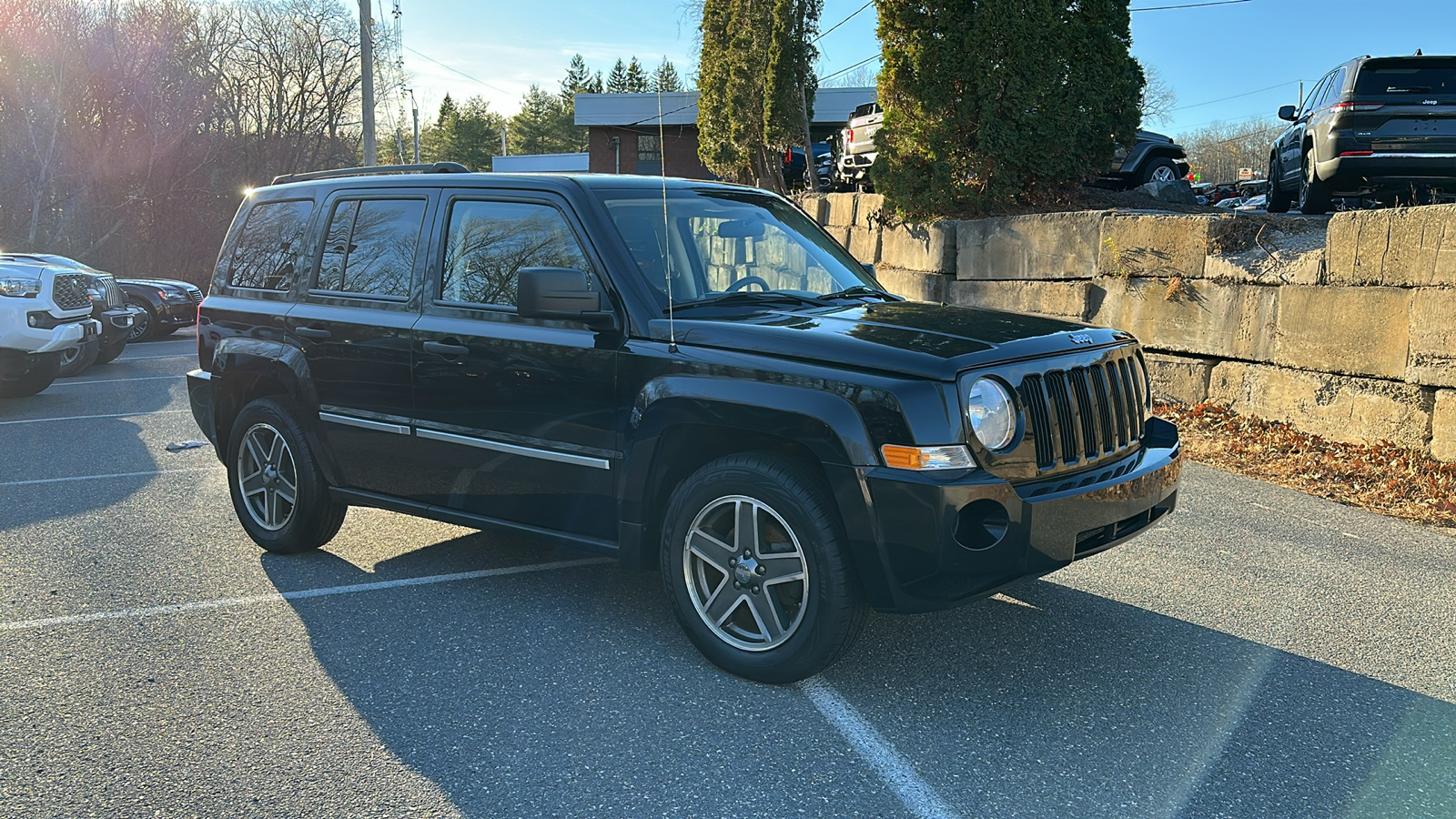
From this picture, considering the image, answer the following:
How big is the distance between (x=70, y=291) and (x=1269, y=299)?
12761mm

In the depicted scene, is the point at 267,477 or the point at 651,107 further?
the point at 651,107

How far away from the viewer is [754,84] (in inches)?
757

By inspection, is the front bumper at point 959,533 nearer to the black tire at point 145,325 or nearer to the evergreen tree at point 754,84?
the evergreen tree at point 754,84

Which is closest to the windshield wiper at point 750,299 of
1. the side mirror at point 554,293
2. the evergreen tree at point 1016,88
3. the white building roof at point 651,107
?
the side mirror at point 554,293

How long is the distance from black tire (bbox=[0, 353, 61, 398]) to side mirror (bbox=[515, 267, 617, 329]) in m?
10.5

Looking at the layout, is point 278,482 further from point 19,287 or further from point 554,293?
point 19,287

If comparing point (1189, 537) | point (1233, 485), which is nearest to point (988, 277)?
point (1233, 485)

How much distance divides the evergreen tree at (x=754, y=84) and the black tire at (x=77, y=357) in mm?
10799

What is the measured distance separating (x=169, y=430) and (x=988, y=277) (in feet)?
26.9

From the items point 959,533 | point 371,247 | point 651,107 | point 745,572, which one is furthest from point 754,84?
point 651,107

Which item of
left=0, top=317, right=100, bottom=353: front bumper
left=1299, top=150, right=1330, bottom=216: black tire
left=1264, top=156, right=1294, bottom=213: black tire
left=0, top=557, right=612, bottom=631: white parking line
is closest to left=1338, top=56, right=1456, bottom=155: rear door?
left=1299, top=150, right=1330, bottom=216: black tire

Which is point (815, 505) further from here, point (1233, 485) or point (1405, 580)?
point (1233, 485)

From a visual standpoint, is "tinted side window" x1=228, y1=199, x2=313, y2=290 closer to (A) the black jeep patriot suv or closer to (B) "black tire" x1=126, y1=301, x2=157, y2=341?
(A) the black jeep patriot suv

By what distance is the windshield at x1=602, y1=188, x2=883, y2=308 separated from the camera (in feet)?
14.9
